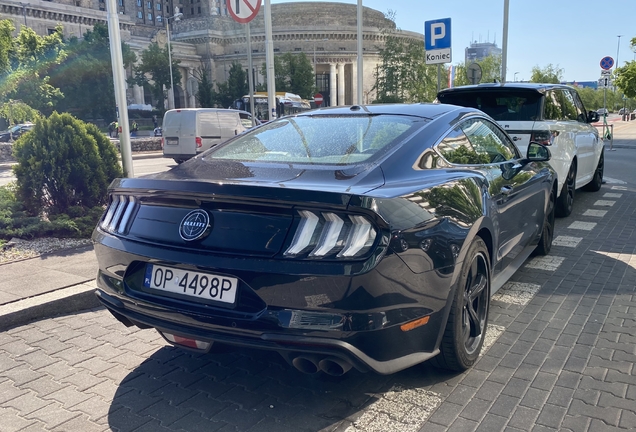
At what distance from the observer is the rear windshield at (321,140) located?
3316 mm

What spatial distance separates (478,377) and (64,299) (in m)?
3.18

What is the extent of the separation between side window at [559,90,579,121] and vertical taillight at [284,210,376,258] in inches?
264

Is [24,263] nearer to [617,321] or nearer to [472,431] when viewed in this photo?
[472,431]

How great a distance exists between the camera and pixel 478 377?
327cm

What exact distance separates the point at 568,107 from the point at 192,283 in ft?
24.3

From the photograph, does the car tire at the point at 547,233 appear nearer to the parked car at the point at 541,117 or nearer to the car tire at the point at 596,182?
the parked car at the point at 541,117

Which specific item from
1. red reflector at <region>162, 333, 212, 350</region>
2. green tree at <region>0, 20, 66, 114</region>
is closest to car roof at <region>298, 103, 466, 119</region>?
red reflector at <region>162, 333, 212, 350</region>

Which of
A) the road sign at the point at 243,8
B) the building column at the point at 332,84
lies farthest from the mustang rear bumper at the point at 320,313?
the building column at the point at 332,84

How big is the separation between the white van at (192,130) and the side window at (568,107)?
12683 millimetres

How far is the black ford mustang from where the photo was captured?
251 centimetres

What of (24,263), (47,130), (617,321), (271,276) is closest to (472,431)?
(271,276)

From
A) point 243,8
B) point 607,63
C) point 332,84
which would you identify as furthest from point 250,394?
point 332,84

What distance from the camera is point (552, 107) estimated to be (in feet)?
25.4

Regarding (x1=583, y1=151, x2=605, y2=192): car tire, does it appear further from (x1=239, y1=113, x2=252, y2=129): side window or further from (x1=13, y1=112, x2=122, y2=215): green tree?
(x1=239, y1=113, x2=252, y2=129): side window
